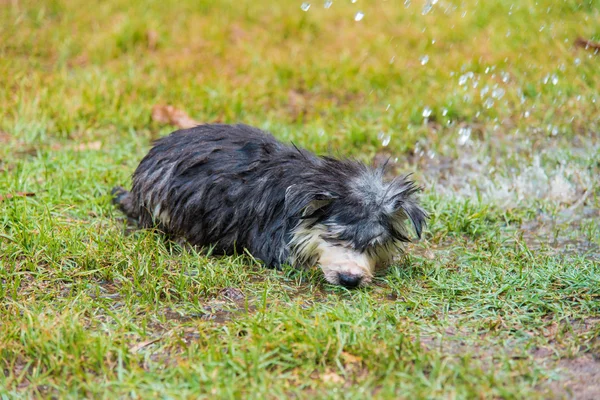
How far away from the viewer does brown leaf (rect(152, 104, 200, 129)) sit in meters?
8.16

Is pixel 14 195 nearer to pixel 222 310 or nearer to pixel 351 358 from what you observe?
pixel 222 310

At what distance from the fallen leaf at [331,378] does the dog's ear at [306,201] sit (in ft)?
4.67

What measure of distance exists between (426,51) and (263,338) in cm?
630

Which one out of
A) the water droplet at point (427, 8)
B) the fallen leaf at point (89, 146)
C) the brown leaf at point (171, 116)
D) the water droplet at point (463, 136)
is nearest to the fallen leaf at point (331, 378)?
the water droplet at point (463, 136)

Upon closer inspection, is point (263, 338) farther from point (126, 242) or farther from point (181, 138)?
point (181, 138)

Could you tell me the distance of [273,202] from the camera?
17.6 feet

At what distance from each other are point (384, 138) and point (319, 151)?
0.72 m

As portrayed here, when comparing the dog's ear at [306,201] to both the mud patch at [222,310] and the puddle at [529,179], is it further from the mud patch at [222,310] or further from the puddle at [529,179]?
the puddle at [529,179]

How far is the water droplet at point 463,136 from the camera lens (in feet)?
25.5

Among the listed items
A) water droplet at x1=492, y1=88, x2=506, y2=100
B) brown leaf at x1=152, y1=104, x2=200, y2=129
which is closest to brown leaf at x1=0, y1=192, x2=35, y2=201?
brown leaf at x1=152, y1=104, x2=200, y2=129

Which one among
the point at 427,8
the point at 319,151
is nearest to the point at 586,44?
the point at 427,8

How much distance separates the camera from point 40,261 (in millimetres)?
5211

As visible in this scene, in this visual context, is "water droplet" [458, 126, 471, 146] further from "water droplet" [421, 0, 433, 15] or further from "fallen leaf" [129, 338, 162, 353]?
"fallen leaf" [129, 338, 162, 353]

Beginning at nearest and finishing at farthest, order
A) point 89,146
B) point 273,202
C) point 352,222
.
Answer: point 352,222 < point 273,202 < point 89,146
